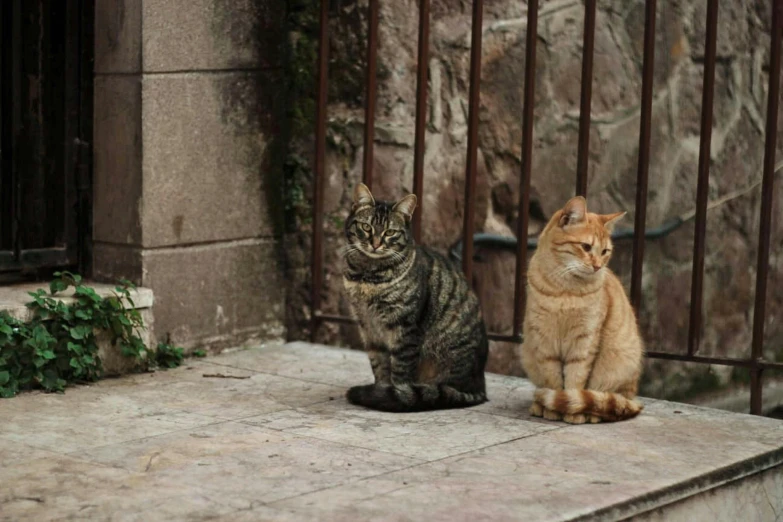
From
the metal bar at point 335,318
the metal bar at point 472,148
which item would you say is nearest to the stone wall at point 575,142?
the metal bar at point 335,318

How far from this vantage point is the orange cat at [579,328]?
13.4 feet

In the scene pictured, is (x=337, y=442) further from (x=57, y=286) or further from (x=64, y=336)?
(x=57, y=286)

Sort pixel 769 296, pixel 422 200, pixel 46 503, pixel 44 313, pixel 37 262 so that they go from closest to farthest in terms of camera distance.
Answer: pixel 46 503 < pixel 44 313 < pixel 37 262 < pixel 422 200 < pixel 769 296

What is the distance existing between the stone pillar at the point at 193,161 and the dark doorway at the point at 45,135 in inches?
3.3

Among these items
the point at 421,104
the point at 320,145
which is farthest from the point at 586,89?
the point at 320,145

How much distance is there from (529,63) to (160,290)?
1.79 metres

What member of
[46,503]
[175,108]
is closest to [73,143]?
[175,108]

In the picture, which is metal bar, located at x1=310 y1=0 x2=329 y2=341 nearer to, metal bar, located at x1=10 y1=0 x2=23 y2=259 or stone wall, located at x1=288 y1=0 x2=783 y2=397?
stone wall, located at x1=288 y1=0 x2=783 y2=397

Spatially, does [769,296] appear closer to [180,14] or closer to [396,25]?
[396,25]

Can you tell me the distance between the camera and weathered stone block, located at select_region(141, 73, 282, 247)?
195 inches

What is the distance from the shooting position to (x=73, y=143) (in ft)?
16.6

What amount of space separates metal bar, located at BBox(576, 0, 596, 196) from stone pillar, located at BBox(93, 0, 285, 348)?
1.48m

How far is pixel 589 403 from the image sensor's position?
13.4 feet

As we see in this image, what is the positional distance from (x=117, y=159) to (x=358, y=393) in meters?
1.50
